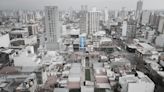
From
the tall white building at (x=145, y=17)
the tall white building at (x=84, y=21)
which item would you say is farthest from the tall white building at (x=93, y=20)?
the tall white building at (x=145, y=17)

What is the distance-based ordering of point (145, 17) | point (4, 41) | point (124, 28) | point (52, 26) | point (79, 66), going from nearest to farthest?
point (79, 66), point (52, 26), point (4, 41), point (124, 28), point (145, 17)

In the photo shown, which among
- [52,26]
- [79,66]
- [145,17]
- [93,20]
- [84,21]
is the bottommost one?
[79,66]

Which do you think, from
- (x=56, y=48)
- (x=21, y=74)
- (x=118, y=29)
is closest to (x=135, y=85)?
(x=21, y=74)

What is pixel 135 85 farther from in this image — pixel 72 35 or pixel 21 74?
pixel 72 35

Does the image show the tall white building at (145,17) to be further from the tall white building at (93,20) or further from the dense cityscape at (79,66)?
the tall white building at (93,20)

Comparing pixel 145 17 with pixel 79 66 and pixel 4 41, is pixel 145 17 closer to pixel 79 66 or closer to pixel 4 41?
pixel 79 66

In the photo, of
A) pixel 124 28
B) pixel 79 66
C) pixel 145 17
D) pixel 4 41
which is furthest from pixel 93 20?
pixel 145 17

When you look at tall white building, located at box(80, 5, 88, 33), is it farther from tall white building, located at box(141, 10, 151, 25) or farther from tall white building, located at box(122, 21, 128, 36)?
tall white building, located at box(141, 10, 151, 25)

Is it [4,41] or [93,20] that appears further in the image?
[93,20]
